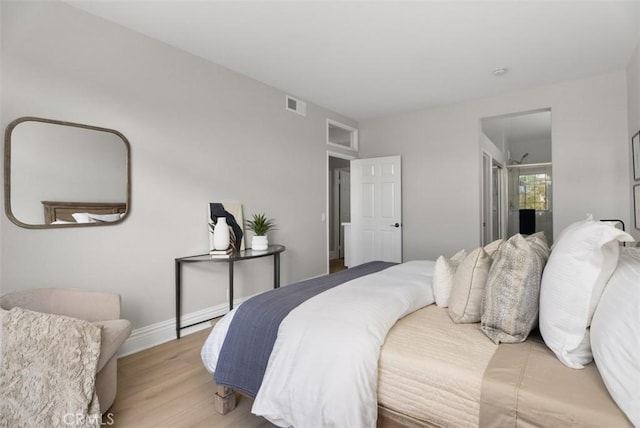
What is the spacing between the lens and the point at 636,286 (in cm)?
100

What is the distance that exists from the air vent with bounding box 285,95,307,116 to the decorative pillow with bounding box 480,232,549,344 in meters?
3.35

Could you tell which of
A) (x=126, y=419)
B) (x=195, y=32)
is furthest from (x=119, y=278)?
(x=195, y=32)

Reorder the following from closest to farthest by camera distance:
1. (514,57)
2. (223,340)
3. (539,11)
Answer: (223,340)
(539,11)
(514,57)

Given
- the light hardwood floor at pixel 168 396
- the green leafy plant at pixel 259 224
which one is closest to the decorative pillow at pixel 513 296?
the light hardwood floor at pixel 168 396

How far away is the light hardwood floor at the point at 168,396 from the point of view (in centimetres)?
175

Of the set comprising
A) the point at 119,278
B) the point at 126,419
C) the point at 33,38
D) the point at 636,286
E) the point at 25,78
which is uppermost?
the point at 33,38

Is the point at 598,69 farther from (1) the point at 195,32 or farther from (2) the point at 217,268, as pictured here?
(2) the point at 217,268

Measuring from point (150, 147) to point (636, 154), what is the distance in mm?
4345

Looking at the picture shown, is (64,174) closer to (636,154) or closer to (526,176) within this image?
(636,154)

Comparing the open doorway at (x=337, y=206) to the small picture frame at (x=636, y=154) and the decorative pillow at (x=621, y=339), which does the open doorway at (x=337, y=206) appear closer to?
the small picture frame at (x=636, y=154)

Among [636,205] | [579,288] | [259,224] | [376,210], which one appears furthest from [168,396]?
[636,205]

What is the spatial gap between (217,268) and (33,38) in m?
2.24

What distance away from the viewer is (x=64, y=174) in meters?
2.31

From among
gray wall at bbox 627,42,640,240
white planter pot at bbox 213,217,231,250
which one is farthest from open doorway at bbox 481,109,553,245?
white planter pot at bbox 213,217,231,250
